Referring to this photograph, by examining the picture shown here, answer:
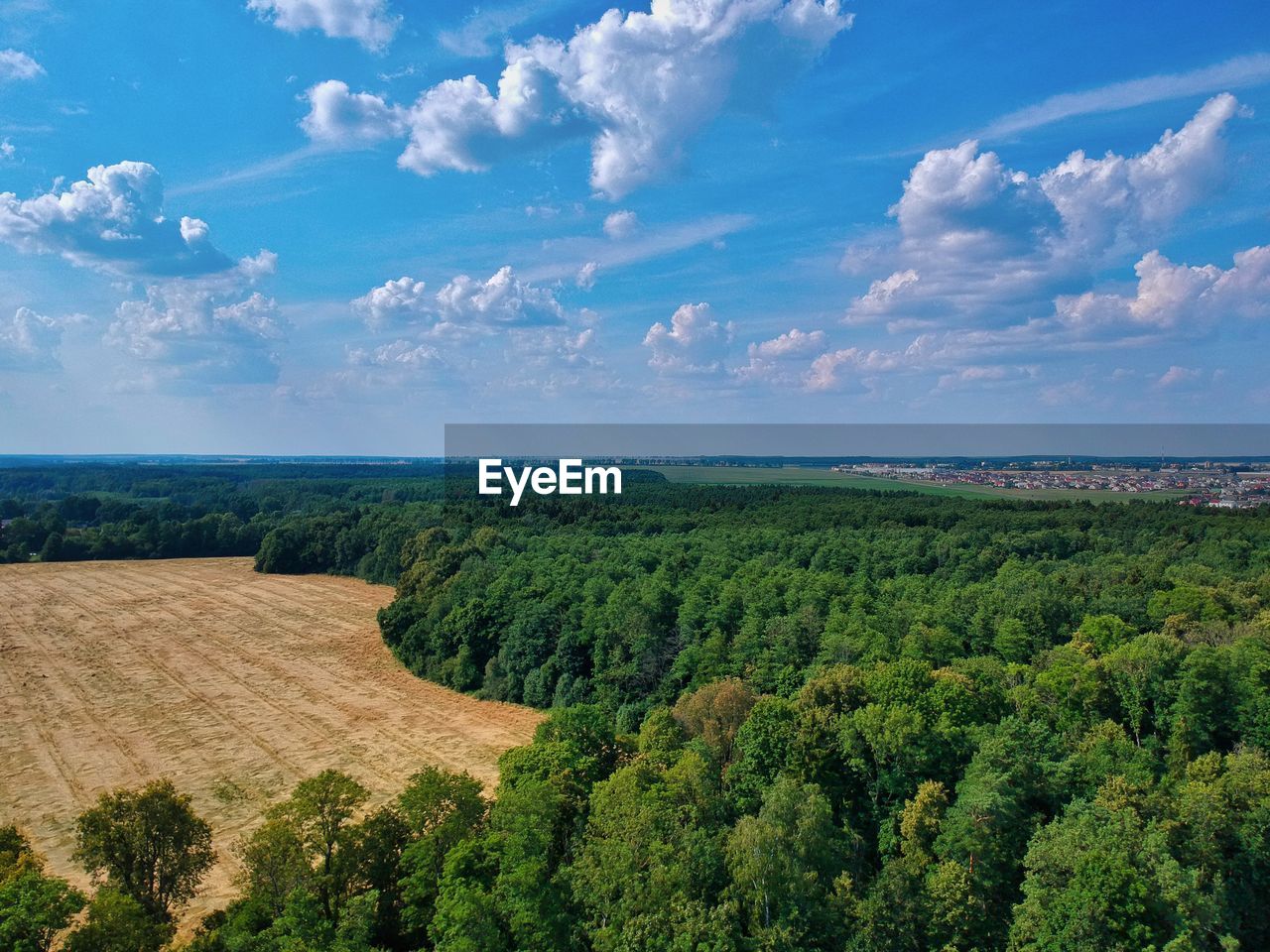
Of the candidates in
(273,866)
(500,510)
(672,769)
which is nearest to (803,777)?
(672,769)

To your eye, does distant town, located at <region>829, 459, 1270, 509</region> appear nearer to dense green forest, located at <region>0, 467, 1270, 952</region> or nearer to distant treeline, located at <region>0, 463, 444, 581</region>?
dense green forest, located at <region>0, 467, 1270, 952</region>

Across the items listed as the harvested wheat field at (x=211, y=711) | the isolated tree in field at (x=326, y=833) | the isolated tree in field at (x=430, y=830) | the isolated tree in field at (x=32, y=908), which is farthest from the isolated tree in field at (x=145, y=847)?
the isolated tree in field at (x=430, y=830)

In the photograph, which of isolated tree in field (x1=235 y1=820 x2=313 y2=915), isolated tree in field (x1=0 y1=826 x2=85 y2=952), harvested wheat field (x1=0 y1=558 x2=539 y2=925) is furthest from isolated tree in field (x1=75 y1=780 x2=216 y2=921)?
harvested wheat field (x1=0 y1=558 x2=539 y2=925)

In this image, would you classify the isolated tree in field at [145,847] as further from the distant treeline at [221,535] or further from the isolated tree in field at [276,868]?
the distant treeline at [221,535]

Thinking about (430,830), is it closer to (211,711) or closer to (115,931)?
(115,931)

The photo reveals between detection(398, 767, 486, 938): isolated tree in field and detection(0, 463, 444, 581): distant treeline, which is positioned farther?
detection(0, 463, 444, 581): distant treeline

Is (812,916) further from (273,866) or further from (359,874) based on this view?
(273,866)
